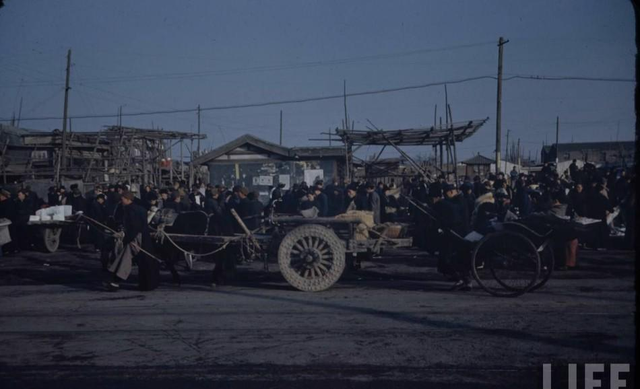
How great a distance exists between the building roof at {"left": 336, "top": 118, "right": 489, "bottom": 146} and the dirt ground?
29.4 feet

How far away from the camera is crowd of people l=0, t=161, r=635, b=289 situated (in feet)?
34.2

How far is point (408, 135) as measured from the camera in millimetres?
20156

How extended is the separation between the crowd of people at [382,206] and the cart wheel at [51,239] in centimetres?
90

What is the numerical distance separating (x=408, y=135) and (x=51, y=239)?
11558mm

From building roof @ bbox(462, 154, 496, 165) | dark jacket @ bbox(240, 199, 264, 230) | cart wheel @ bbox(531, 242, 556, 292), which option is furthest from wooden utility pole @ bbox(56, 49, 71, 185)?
building roof @ bbox(462, 154, 496, 165)

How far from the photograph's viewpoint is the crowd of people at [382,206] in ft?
34.2

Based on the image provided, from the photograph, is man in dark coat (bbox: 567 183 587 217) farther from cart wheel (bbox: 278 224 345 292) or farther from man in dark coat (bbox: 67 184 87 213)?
man in dark coat (bbox: 67 184 87 213)

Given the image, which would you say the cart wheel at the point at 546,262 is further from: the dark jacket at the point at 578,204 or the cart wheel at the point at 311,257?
the dark jacket at the point at 578,204

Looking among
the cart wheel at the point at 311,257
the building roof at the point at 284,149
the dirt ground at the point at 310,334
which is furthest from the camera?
the building roof at the point at 284,149

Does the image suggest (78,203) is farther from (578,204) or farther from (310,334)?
(578,204)

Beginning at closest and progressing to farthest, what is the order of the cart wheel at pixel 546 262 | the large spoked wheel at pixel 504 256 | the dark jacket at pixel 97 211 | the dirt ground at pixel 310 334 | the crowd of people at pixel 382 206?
the dirt ground at pixel 310 334
the cart wheel at pixel 546 262
the large spoked wheel at pixel 504 256
the crowd of people at pixel 382 206
the dark jacket at pixel 97 211

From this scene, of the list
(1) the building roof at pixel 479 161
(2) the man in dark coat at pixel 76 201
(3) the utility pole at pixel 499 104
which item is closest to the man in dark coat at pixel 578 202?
(3) the utility pole at pixel 499 104

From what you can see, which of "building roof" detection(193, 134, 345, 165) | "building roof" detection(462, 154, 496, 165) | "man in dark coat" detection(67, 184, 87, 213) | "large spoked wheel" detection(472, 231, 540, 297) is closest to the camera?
"large spoked wheel" detection(472, 231, 540, 297)
